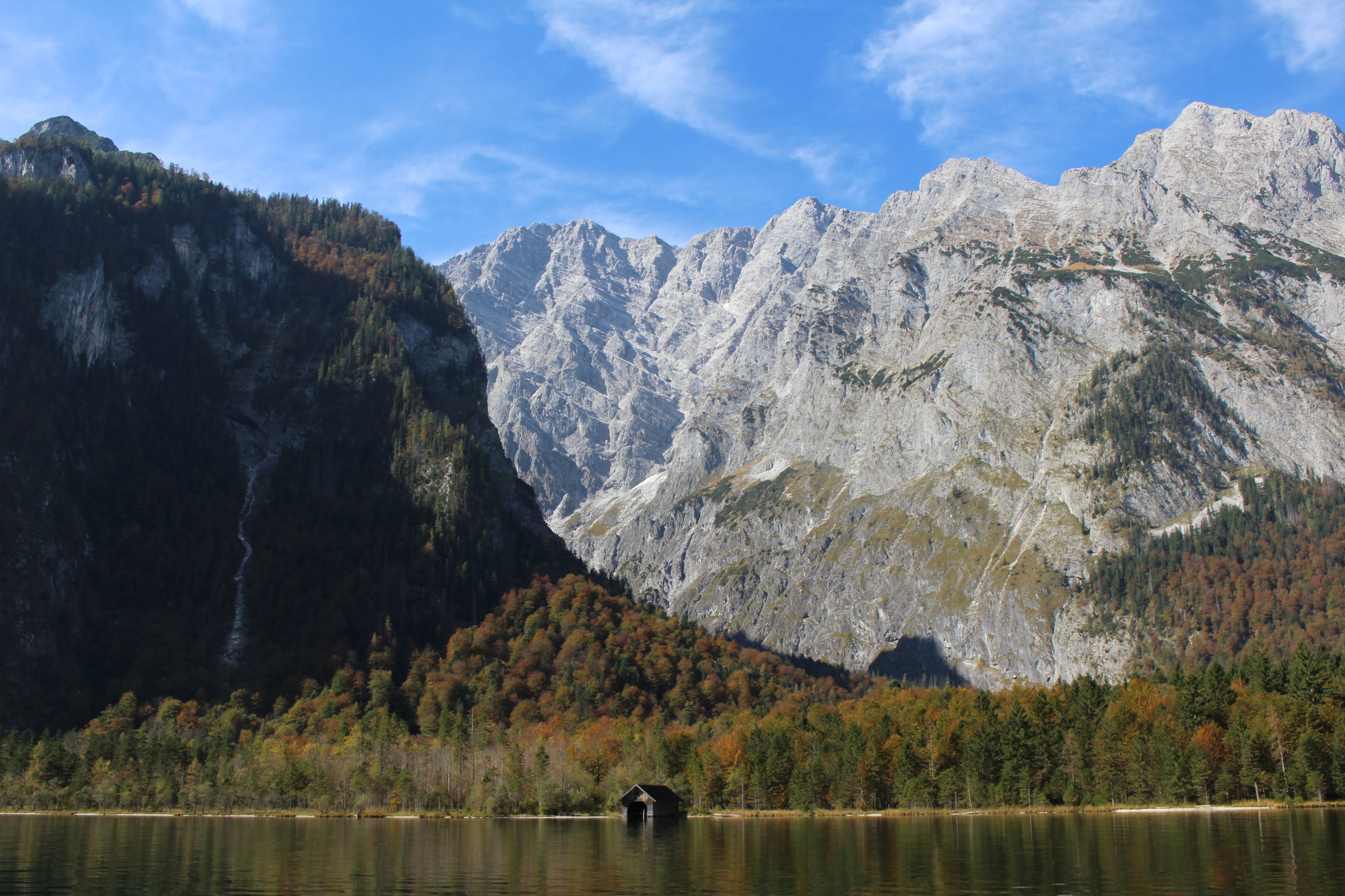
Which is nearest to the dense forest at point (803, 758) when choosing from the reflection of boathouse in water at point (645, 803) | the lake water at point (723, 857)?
the lake water at point (723, 857)

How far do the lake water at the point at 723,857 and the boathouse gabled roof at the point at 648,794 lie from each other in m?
10.9

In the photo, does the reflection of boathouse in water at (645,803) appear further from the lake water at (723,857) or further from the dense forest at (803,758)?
the dense forest at (803,758)

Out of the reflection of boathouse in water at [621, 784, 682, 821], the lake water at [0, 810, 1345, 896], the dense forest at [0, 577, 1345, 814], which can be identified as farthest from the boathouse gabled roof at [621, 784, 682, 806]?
the dense forest at [0, 577, 1345, 814]

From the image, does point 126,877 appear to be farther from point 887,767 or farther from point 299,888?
point 887,767

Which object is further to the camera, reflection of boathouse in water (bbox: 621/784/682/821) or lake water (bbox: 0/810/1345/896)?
reflection of boathouse in water (bbox: 621/784/682/821)

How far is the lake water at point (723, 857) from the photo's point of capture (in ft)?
201

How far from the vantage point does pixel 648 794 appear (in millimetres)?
134750

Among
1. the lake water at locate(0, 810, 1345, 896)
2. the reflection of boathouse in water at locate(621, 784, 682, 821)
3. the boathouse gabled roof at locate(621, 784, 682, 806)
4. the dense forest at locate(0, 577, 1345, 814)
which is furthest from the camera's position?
the boathouse gabled roof at locate(621, 784, 682, 806)

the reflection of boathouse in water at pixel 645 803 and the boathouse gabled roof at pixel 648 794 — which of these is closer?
the reflection of boathouse in water at pixel 645 803

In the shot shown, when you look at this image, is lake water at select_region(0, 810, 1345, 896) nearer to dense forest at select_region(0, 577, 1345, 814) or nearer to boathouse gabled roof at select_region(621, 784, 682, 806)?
boathouse gabled roof at select_region(621, 784, 682, 806)

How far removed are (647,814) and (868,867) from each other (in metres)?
68.6

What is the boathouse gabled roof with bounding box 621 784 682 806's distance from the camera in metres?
135

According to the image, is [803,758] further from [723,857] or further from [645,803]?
[723,857]

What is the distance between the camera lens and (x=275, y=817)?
152 metres
